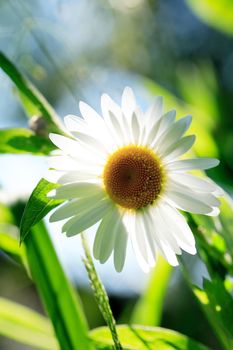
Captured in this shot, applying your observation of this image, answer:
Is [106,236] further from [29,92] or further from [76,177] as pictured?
[29,92]

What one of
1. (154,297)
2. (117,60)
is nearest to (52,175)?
(154,297)

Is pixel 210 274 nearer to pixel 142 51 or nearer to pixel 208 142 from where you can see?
pixel 208 142

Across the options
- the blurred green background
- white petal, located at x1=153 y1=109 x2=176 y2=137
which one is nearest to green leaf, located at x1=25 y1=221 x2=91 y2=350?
the blurred green background

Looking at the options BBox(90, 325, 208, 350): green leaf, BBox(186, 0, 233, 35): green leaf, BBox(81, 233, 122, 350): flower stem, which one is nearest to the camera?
BBox(81, 233, 122, 350): flower stem

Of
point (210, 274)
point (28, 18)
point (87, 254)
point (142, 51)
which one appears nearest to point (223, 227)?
point (210, 274)

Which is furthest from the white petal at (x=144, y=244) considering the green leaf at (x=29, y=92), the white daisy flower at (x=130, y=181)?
the green leaf at (x=29, y=92)

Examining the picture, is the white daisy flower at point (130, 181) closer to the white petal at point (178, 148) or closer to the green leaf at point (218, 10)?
the white petal at point (178, 148)

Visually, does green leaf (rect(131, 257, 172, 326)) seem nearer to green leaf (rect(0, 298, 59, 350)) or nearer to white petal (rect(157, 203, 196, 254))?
green leaf (rect(0, 298, 59, 350))
